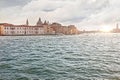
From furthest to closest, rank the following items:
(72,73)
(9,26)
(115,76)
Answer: (9,26), (72,73), (115,76)

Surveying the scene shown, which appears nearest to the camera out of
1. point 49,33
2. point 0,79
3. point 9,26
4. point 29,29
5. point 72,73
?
point 0,79

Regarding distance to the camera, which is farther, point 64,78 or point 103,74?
point 103,74

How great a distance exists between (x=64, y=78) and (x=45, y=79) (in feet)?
3.92

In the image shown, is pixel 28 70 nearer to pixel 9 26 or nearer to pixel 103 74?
pixel 103 74

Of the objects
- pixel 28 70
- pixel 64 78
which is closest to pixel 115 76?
pixel 64 78

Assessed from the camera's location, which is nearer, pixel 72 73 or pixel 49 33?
pixel 72 73

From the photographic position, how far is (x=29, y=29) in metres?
166

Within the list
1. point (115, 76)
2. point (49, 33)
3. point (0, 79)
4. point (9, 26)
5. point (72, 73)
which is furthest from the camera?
point (49, 33)

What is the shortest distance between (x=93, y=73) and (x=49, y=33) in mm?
167567

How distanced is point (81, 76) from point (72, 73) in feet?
3.28

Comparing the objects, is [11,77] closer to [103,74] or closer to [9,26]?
[103,74]

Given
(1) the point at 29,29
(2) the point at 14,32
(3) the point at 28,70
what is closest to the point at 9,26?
(2) the point at 14,32

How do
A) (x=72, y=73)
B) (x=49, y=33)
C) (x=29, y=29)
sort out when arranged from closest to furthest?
(x=72, y=73)
(x=29, y=29)
(x=49, y=33)

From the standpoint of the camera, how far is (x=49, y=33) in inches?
7141
